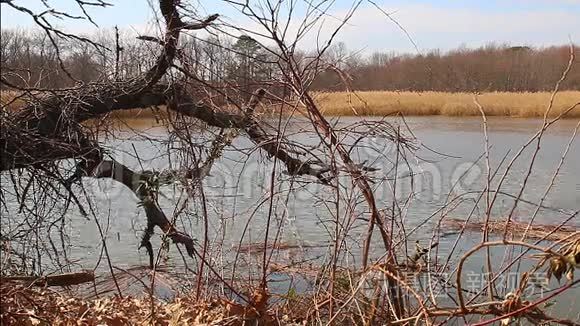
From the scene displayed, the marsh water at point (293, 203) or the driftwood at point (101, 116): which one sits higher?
the driftwood at point (101, 116)

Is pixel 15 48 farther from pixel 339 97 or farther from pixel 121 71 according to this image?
pixel 339 97

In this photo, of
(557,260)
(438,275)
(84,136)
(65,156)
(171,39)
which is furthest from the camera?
(84,136)

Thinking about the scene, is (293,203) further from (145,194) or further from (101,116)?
(101,116)

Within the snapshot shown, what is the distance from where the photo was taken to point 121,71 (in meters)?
5.38

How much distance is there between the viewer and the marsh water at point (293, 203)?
4.15m

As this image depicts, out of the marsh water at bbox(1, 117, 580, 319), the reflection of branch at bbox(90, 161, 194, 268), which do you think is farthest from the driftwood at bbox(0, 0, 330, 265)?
the marsh water at bbox(1, 117, 580, 319)

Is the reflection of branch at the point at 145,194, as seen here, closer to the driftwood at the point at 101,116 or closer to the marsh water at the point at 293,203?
the driftwood at the point at 101,116

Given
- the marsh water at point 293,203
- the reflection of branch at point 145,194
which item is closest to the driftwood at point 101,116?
the reflection of branch at point 145,194

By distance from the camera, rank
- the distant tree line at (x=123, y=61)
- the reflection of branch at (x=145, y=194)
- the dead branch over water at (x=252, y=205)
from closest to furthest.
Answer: the dead branch over water at (x=252, y=205) → the distant tree line at (x=123, y=61) → the reflection of branch at (x=145, y=194)

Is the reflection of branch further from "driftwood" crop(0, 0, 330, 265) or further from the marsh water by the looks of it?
the marsh water

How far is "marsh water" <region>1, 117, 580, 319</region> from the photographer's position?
4148mm

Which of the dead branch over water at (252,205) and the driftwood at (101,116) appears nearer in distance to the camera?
the dead branch over water at (252,205)

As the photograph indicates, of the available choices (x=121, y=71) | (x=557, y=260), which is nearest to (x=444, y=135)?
(x=121, y=71)

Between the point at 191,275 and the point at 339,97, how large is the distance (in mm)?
1830
